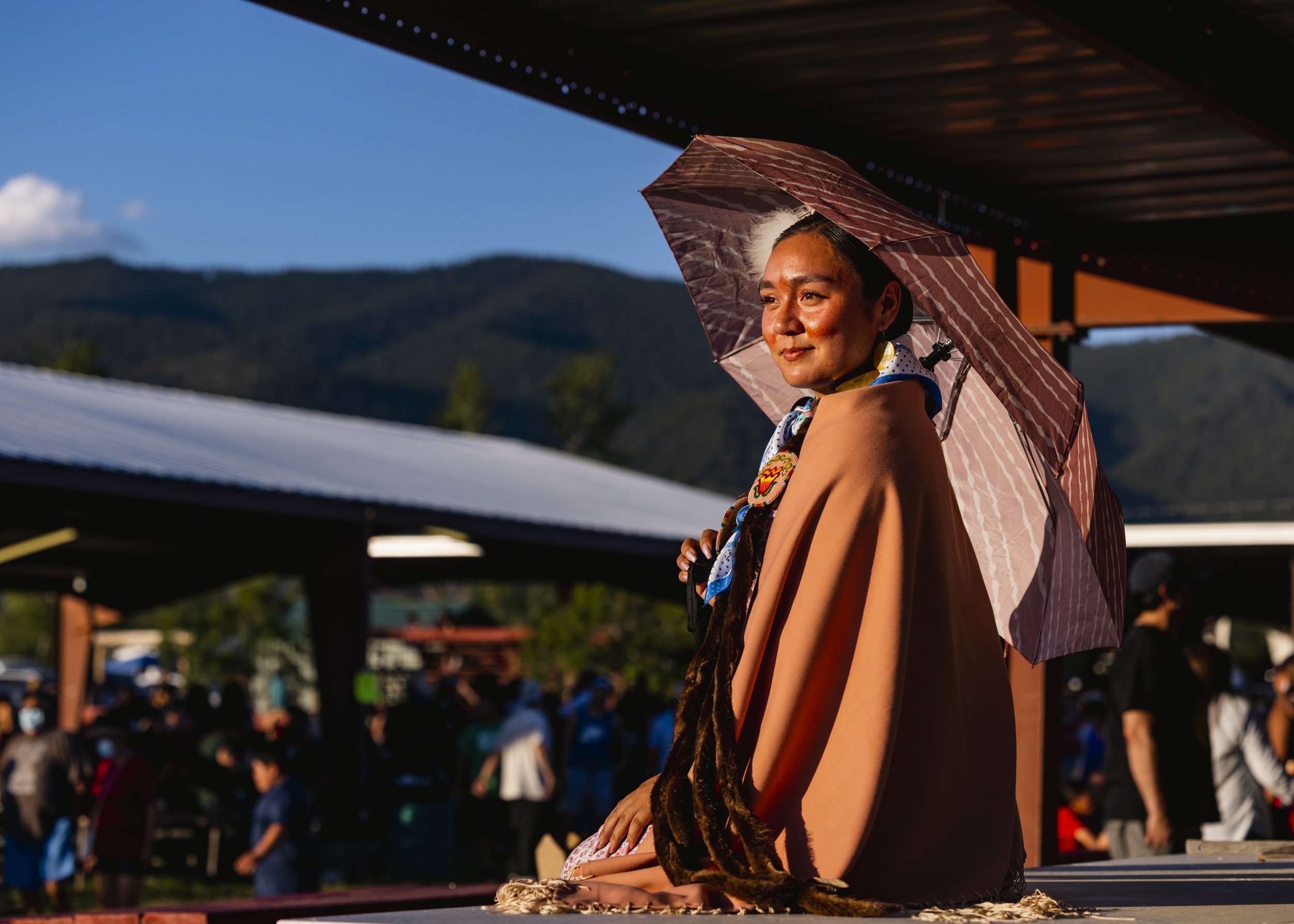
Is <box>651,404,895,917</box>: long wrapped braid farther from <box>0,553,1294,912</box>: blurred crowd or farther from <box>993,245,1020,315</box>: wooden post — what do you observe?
<box>993,245,1020,315</box>: wooden post

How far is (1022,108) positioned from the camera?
19.8ft

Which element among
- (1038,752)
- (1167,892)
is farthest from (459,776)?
(1167,892)


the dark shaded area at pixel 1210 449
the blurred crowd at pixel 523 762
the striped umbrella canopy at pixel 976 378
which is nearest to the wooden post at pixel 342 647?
the blurred crowd at pixel 523 762

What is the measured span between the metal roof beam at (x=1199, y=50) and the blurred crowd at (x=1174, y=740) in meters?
2.01

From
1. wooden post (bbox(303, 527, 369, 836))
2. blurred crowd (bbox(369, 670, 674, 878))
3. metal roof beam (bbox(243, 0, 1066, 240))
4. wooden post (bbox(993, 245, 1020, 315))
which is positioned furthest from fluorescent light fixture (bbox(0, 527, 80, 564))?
metal roof beam (bbox(243, 0, 1066, 240))

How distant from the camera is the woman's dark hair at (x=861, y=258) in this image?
3332 mm

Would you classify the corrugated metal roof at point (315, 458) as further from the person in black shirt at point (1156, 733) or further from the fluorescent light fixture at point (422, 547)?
the person in black shirt at point (1156, 733)

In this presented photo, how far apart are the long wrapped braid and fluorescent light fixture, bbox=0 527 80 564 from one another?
1607 cm

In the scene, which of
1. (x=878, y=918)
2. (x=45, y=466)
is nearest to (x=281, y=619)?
(x=45, y=466)

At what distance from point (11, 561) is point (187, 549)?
2370mm

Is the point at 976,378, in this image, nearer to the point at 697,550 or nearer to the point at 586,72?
the point at 697,550

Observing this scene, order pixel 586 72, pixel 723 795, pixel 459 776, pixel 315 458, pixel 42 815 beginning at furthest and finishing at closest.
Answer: pixel 315 458
pixel 459 776
pixel 42 815
pixel 586 72
pixel 723 795

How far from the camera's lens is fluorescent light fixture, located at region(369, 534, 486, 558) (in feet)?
70.6

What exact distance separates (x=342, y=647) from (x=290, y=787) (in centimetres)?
608
